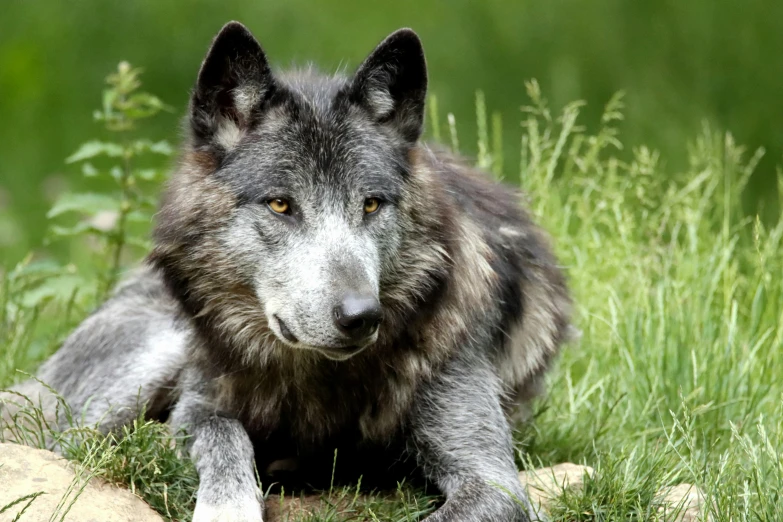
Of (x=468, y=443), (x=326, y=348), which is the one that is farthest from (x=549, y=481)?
(x=326, y=348)

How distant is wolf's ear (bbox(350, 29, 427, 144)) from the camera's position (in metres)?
4.39

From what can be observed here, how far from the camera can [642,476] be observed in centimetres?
420

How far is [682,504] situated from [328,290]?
61.4 inches

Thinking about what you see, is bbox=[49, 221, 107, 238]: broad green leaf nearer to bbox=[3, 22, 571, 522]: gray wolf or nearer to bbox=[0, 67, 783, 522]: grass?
bbox=[0, 67, 783, 522]: grass

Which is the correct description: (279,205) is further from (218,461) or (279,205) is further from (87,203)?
(87,203)

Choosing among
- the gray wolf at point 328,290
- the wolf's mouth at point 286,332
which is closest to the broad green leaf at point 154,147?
the gray wolf at point 328,290

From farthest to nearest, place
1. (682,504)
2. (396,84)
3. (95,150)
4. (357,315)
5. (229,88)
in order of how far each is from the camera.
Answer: (95,150) < (396,84) < (229,88) < (682,504) < (357,315)

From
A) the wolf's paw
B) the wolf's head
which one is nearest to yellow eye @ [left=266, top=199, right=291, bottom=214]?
the wolf's head

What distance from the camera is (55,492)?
151 inches

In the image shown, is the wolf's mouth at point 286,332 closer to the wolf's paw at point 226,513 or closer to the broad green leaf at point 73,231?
the wolf's paw at point 226,513

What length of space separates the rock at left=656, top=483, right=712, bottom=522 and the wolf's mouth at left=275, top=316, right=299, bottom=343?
61.0 inches

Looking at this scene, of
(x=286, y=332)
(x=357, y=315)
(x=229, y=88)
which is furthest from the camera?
(x=229, y=88)

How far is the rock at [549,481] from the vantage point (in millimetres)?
4230

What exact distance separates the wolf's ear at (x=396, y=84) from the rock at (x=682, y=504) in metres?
1.82
